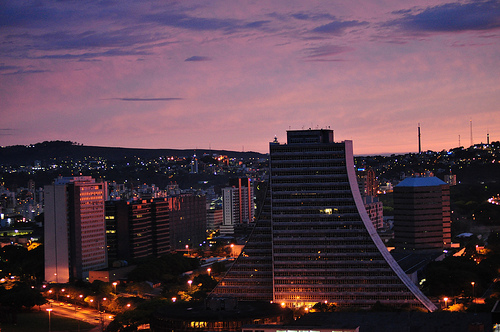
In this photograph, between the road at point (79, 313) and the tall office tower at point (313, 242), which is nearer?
the tall office tower at point (313, 242)

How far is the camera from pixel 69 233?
574 ft

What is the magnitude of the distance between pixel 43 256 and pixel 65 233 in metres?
11.7

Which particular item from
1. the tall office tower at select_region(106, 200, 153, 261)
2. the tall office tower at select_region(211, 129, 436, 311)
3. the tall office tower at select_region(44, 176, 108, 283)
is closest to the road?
the tall office tower at select_region(211, 129, 436, 311)

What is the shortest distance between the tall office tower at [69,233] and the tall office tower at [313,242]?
170 feet

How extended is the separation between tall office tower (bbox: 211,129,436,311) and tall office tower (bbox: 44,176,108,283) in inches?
2046

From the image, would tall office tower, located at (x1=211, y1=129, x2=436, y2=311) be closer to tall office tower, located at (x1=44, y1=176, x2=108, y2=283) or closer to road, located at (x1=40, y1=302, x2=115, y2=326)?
road, located at (x1=40, y1=302, x2=115, y2=326)

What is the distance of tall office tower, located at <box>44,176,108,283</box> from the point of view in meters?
174

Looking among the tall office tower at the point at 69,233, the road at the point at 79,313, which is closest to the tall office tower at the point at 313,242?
the road at the point at 79,313

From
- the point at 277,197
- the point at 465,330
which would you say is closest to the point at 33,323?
the point at 277,197

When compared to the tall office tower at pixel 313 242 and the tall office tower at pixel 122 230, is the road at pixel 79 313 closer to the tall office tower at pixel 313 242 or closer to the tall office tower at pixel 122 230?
the tall office tower at pixel 313 242

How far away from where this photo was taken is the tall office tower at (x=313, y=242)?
Result: 127062 mm

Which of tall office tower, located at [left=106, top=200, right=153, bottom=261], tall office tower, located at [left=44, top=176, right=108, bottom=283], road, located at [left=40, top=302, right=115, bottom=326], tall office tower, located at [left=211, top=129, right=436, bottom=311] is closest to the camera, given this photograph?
tall office tower, located at [left=211, top=129, right=436, bottom=311]

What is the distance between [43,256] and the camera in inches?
7210

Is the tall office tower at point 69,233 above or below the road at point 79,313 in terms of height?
above
